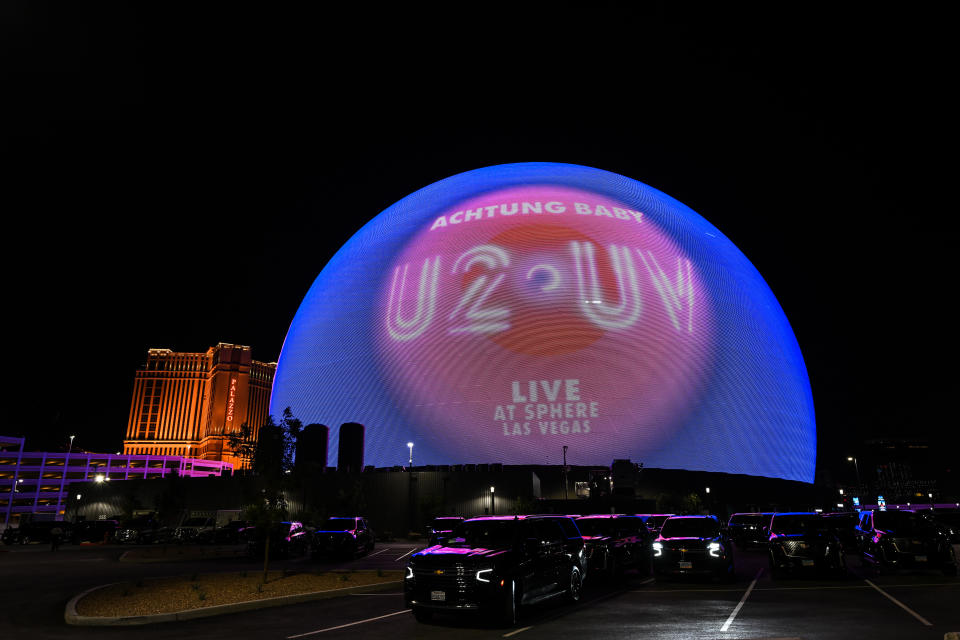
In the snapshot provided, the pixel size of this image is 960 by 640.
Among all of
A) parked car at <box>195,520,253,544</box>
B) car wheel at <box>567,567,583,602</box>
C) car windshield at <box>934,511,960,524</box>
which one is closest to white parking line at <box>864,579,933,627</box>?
car wheel at <box>567,567,583,602</box>

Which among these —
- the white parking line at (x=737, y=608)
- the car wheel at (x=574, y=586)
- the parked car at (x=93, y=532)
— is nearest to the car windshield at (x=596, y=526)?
the white parking line at (x=737, y=608)

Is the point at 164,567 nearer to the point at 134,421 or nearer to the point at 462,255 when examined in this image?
the point at 462,255

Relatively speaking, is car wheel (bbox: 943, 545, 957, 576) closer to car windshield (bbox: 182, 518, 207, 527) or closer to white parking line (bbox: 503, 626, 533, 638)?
white parking line (bbox: 503, 626, 533, 638)

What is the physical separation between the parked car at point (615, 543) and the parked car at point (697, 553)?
1.13 meters

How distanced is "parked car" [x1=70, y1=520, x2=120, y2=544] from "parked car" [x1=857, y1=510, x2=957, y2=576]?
144 ft

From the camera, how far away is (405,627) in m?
10.1

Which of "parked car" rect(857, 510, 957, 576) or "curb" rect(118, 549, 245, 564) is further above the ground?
"parked car" rect(857, 510, 957, 576)

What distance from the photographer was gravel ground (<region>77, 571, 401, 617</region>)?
39.6 feet

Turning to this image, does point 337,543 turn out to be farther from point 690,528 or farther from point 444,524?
point 690,528

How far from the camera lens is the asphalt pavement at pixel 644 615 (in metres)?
9.16

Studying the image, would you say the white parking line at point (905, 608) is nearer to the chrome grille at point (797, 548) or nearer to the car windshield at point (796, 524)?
the chrome grille at point (797, 548)

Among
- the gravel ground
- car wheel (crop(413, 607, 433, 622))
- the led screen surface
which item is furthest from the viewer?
the led screen surface

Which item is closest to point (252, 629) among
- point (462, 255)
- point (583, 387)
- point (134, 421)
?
point (583, 387)

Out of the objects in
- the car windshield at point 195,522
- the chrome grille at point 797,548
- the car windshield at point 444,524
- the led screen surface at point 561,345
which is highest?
the led screen surface at point 561,345
